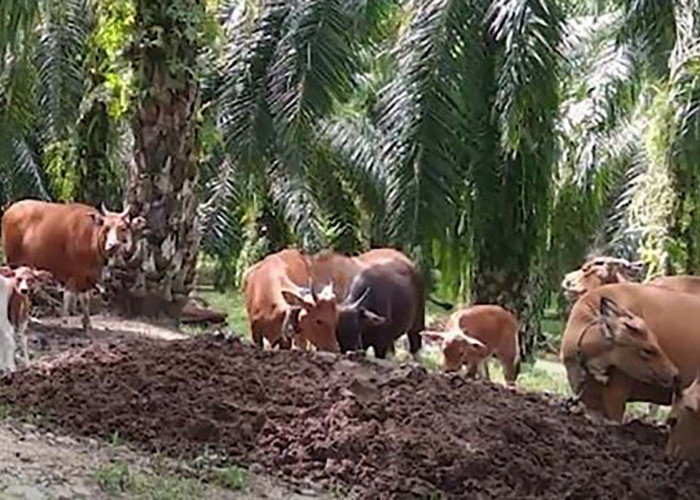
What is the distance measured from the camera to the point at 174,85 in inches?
467

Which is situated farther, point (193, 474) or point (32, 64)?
point (32, 64)

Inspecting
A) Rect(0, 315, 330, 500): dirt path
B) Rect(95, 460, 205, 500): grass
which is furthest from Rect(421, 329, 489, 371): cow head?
Rect(95, 460, 205, 500): grass

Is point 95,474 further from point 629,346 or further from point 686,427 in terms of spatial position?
point 629,346

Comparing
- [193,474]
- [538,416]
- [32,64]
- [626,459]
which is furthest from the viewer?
[32,64]

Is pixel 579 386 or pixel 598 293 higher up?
pixel 598 293

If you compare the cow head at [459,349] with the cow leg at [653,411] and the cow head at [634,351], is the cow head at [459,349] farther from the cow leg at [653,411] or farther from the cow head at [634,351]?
the cow head at [634,351]

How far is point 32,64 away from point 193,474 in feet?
33.5

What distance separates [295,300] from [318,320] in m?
0.26

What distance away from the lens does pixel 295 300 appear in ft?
33.6

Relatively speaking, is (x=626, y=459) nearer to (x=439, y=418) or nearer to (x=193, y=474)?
(x=439, y=418)

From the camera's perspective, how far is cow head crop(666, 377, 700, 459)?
7426 mm

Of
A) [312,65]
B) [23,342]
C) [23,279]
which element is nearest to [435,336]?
[312,65]

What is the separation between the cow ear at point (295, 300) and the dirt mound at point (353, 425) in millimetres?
1451

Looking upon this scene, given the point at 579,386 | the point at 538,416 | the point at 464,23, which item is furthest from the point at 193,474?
the point at 464,23
